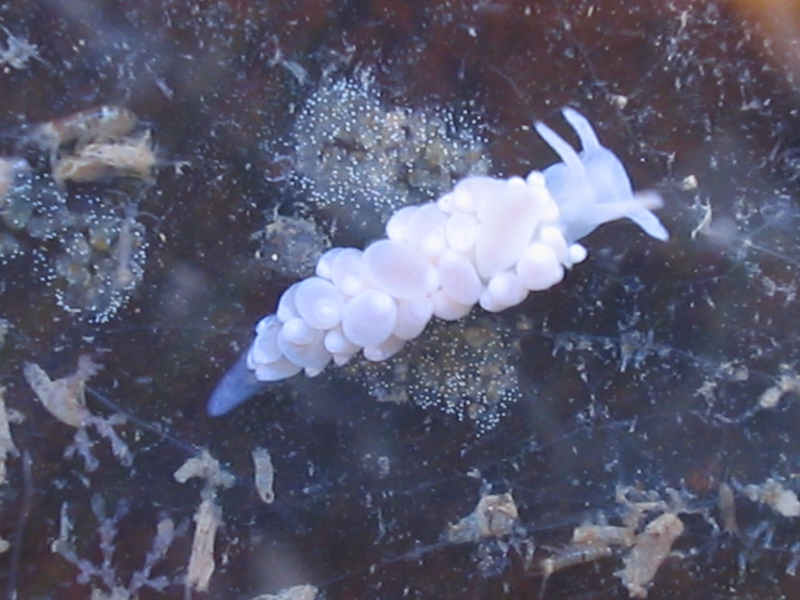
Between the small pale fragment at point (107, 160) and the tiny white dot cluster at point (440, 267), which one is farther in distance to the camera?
the small pale fragment at point (107, 160)

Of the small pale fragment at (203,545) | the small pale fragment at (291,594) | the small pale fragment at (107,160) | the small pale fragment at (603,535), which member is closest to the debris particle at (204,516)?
the small pale fragment at (203,545)

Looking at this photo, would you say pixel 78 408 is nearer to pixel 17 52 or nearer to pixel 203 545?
pixel 203 545

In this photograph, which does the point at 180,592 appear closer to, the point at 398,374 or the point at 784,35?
the point at 398,374

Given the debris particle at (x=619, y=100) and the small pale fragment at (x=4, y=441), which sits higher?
the debris particle at (x=619, y=100)

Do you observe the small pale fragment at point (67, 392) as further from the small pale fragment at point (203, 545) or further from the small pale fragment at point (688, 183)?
the small pale fragment at point (688, 183)

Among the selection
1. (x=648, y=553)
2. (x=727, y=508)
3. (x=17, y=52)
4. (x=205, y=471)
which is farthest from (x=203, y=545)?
(x=727, y=508)

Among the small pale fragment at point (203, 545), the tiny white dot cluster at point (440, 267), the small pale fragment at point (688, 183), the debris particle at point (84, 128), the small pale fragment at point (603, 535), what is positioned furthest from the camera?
the small pale fragment at point (603, 535)

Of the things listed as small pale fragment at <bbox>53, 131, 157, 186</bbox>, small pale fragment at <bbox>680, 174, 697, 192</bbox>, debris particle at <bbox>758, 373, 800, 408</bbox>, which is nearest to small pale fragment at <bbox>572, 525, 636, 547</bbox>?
debris particle at <bbox>758, 373, 800, 408</bbox>
